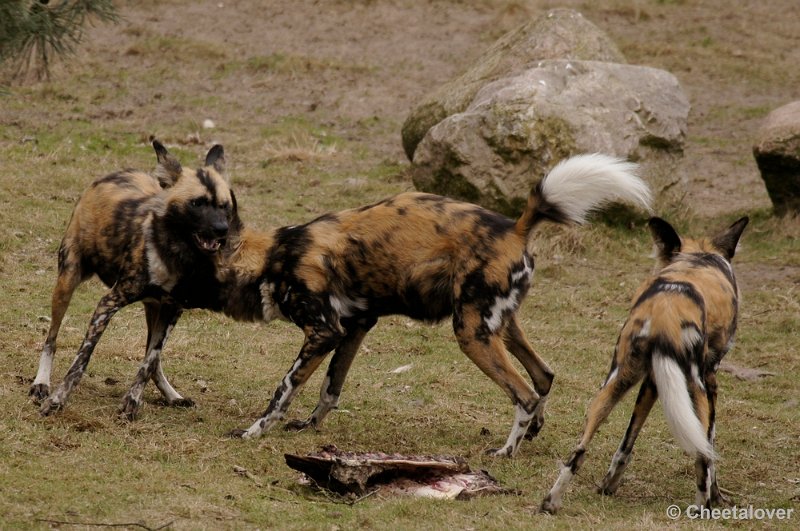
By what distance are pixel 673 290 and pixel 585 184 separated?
1026 millimetres

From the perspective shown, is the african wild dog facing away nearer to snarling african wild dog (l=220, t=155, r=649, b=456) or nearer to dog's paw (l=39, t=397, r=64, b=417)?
snarling african wild dog (l=220, t=155, r=649, b=456)

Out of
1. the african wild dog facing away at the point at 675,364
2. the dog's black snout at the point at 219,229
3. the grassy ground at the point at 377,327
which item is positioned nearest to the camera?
the african wild dog facing away at the point at 675,364

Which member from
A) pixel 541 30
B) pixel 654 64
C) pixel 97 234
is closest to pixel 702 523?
pixel 97 234

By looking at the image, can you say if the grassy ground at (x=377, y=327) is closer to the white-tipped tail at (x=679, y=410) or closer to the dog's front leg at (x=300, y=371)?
the dog's front leg at (x=300, y=371)

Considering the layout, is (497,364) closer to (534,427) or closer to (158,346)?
(534,427)

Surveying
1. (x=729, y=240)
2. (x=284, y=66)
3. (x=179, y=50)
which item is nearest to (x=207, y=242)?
(x=729, y=240)

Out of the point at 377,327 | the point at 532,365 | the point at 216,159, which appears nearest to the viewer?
the point at 532,365

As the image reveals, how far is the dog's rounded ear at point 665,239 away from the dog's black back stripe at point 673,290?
64cm

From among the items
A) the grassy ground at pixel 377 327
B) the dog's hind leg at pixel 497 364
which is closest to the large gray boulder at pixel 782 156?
the grassy ground at pixel 377 327

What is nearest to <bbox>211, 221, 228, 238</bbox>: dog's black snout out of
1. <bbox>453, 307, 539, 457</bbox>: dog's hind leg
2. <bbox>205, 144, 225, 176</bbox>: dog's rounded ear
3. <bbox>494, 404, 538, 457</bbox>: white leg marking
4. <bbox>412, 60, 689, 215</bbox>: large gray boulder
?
<bbox>205, 144, 225, 176</bbox>: dog's rounded ear

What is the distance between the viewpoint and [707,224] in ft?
38.0

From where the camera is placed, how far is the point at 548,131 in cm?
1060

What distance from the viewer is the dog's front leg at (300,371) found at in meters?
6.09

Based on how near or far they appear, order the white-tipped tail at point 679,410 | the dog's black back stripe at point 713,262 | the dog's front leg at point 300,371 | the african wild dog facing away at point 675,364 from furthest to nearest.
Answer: the dog's front leg at point 300,371 < the dog's black back stripe at point 713,262 < the african wild dog facing away at point 675,364 < the white-tipped tail at point 679,410
